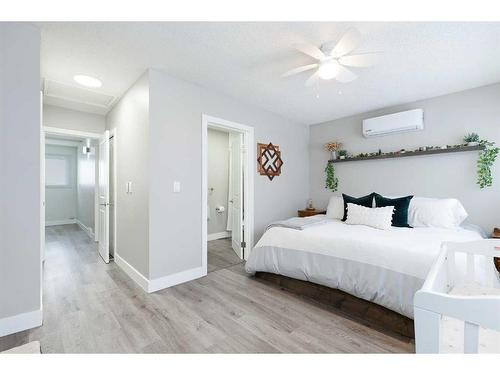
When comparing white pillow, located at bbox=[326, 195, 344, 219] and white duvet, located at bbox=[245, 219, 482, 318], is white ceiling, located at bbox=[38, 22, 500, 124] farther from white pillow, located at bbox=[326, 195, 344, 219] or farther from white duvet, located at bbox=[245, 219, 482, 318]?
white duvet, located at bbox=[245, 219, 482, 318]

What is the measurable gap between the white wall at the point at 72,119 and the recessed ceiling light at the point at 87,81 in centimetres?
106

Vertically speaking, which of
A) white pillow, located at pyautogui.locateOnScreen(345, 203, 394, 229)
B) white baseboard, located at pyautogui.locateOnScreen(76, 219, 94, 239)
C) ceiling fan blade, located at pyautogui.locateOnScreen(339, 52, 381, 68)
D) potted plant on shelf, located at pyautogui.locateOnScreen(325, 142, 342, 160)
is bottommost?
white baseboard, located at pyautogui.locateOnScreen(76, 219, 94, 239)

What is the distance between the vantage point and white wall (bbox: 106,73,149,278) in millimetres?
2440

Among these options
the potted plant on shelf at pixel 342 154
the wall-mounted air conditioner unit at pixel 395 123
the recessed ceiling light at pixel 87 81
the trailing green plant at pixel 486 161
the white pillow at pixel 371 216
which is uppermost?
the recessed ceiling light at pixel 87 81

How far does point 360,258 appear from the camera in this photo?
194cm

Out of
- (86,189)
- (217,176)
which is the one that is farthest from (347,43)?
(86,189)

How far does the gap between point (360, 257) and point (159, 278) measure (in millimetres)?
2011

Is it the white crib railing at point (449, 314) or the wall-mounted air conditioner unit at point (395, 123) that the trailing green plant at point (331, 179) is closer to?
the wall-mounted air conditioner unit at point (395, 123)

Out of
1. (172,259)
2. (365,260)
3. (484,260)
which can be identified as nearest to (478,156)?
(484,260)

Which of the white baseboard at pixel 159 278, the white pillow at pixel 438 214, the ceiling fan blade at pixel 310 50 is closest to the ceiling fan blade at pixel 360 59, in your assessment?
the ceiling fan blade at pixel 310 50

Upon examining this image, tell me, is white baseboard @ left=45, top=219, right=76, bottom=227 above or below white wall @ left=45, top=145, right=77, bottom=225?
below

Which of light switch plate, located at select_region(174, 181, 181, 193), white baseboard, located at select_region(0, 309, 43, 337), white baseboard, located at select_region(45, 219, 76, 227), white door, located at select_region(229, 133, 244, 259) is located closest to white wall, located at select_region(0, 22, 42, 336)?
white baseboard, located at select_region(0, 309, 43, 337)

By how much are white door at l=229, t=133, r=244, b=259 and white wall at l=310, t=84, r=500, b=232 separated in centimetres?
184

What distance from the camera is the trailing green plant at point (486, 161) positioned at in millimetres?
2664
